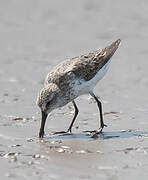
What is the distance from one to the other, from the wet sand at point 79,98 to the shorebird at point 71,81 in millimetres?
365

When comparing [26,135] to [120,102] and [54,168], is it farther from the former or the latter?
Answer: [120,102]

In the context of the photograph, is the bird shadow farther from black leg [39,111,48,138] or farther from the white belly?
the white belly

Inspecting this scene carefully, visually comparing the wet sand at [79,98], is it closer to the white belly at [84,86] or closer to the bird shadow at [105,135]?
the bird shadow at [105,135]

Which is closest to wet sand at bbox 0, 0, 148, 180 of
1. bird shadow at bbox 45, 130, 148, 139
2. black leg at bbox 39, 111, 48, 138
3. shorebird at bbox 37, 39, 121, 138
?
bird shadow at bbox 45, 130, 148, 139

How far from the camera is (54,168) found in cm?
681

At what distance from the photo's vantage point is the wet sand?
6.95 metres

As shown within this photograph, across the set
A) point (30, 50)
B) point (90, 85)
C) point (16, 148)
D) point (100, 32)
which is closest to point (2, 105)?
point (90, 85)

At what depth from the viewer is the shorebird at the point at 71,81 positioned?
8484 mm

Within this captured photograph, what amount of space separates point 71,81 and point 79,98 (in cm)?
176

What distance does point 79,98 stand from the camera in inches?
418

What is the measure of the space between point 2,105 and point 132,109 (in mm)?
1981

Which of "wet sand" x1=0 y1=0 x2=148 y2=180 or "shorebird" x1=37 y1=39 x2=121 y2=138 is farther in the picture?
"shorebird" x1=37 y1=39 x2=121 y2=138

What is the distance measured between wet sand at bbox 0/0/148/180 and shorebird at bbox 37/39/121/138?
36 cm

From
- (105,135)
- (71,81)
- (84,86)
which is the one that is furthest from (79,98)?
(105,135)
